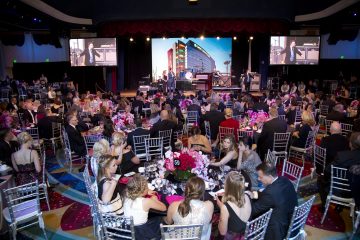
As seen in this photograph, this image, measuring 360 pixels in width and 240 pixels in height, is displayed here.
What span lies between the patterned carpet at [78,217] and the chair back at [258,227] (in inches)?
75.3

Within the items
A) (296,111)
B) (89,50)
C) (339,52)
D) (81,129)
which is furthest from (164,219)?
(339,52)

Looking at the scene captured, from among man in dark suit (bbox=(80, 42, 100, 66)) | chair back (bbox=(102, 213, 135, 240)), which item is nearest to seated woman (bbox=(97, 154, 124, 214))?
chair back (bbox=(102, 213, 135, 240))

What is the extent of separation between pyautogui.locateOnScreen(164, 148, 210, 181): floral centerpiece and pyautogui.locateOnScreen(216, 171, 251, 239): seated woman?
86cm

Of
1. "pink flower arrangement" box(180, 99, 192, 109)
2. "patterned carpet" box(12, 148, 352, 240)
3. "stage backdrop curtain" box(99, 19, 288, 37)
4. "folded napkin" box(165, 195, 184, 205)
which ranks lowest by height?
"patterned carpet" box(12, 148, 352, 240)

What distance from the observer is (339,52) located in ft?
72.4

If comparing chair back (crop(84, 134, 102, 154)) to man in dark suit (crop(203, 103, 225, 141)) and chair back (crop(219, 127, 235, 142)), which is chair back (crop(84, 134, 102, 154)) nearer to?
chair back (crop(219, 127, 235, 142))

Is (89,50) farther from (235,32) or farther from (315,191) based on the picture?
(315,191)

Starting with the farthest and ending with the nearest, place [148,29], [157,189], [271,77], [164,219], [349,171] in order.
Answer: [271,77]
[148,29]
[349,171]
[157,189]
[164,219]

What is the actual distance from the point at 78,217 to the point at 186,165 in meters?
2.56

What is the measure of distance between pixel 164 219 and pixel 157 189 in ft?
1.68

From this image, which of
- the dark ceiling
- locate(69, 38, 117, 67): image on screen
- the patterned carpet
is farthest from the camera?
locate(69, 38, 117, 67): image on screen

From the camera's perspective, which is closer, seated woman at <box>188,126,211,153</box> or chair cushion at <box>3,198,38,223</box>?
chair cushion at <box>3,198,38,223</box>

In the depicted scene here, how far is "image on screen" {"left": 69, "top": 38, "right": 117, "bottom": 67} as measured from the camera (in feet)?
58.3

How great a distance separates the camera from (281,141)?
7.80 m
